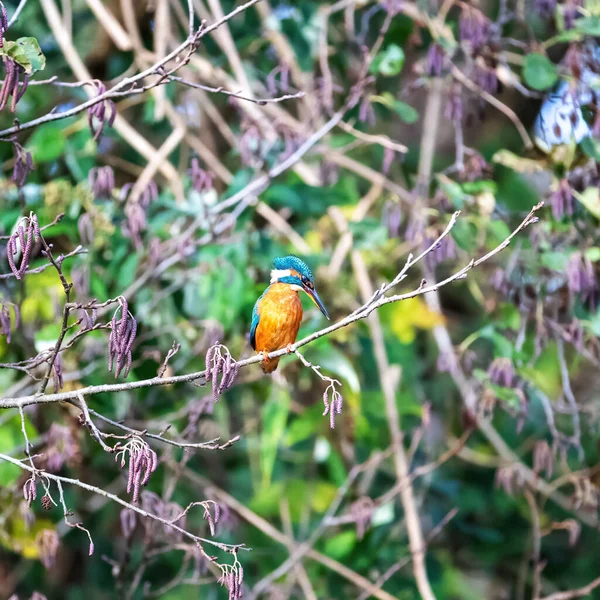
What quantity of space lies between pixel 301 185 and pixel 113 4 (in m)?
2.50

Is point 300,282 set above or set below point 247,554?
above

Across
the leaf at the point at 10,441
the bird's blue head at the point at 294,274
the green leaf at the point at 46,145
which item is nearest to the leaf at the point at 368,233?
the bird's blue head at the point at 294,274

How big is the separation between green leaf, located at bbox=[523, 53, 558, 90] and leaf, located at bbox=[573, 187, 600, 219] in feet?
1.47

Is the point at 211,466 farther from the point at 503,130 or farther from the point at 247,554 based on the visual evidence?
the point at 503,130

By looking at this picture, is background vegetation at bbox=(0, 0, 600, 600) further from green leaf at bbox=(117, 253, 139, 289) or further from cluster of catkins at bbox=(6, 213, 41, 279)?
cluster of catkins at bbox=(6, 213, 41, 279)

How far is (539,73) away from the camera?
376 cm

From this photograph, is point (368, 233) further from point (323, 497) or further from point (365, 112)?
point (323, 497)

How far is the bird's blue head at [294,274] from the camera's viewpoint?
361 cm

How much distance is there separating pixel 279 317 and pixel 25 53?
1604mm

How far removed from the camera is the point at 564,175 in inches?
148

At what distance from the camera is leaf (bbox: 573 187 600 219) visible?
11.9 feet

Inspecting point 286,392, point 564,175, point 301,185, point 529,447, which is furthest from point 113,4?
point 529,447

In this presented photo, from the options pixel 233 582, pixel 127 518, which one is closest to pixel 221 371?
pixel 233 582

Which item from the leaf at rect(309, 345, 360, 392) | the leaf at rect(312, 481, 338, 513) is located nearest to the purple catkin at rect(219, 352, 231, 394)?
the leaf at rect(309, 345, 360, 392)
